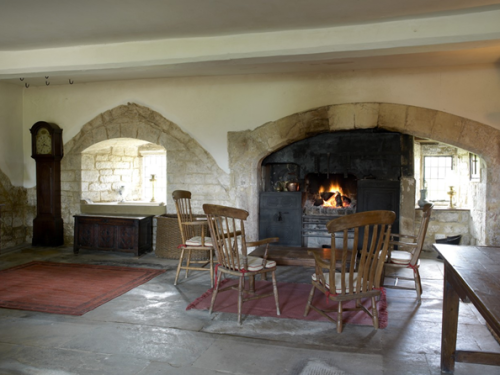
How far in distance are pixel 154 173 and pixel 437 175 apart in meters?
5.18

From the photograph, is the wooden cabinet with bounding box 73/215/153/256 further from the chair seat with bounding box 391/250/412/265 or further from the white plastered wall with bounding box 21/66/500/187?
the chair seat with bounding box 391/250/412/265

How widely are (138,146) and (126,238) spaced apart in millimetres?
2243

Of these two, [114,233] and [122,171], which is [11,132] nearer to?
[122,171]

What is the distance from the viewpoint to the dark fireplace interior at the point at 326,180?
226 inches

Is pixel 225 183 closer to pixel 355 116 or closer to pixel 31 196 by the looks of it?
pixel 355 116

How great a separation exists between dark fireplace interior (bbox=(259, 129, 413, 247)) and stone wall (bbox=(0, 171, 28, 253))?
13.4 feet

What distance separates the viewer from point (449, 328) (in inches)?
99.6

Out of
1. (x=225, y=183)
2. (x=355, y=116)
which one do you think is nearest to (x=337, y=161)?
(x=355, y=116)

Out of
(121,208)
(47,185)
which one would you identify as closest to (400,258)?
(121,208)

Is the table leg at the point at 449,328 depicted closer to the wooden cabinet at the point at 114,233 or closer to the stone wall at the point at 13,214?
the wooden cabinet at the point at 114,233

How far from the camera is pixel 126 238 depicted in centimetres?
597

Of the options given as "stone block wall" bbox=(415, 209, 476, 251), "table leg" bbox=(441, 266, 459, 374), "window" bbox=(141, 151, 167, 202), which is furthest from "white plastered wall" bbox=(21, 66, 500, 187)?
"table leg" bbox=(441, 266, 459, 374)

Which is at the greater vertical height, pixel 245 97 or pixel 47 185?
pixel 245 97

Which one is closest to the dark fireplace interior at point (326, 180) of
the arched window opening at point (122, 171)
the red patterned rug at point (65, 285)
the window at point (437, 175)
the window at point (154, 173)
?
the window at point (437, 175)
